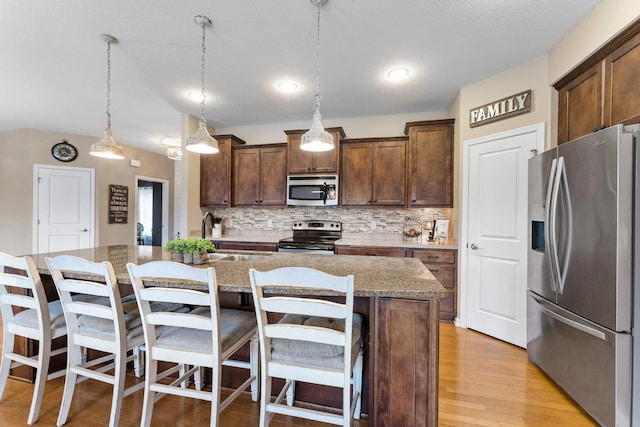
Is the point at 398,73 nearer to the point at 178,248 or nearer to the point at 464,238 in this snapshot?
the point at 464,238

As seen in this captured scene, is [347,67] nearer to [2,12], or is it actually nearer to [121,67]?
[121,67]

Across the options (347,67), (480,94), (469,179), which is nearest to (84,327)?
(347,67)

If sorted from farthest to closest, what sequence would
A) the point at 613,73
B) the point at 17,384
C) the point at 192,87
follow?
the point at 192,87
the point at 17,384
the point at 613,73

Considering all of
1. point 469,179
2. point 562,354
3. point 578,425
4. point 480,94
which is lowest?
point 578,425

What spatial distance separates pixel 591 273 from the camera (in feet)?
5.62

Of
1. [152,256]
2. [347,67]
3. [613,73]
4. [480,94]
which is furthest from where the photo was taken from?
[480,94]

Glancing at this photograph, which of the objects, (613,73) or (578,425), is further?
(613,73)

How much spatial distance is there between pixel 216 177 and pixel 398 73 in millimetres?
2811

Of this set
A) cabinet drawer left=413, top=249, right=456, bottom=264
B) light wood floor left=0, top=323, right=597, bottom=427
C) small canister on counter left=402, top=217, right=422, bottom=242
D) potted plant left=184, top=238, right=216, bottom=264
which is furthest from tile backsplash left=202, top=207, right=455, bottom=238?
potted plant left=184, top=238, right=216, bottom=264

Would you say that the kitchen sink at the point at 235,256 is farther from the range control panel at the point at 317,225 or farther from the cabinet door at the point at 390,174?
the cabinet door at the point at 390,174

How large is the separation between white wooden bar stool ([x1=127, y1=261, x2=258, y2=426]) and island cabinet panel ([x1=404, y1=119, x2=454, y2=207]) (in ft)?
8.91

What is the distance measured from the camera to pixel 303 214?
429 centimetres

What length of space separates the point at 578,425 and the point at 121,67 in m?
4.45

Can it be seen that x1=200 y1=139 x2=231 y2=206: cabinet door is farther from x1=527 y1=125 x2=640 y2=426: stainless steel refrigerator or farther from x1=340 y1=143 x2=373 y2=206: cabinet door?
x1=527 y1=125 x2=640 y2=426: stainless steel refrigerator
